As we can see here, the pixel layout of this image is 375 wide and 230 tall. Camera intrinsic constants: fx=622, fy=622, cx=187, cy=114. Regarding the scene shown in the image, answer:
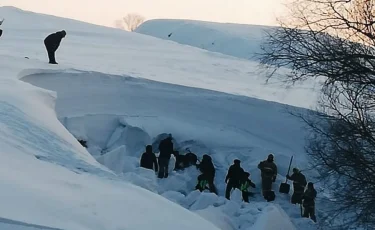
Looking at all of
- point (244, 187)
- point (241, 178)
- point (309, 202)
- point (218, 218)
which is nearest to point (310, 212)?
point (309, 202)

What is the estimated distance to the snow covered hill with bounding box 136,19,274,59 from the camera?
41.2 m

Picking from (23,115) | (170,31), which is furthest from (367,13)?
(170,31)

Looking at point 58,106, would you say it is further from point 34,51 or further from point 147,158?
point 34,51

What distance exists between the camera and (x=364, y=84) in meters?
9.27

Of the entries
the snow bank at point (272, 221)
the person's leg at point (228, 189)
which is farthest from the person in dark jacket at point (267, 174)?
the snow bank at point (272, 221)

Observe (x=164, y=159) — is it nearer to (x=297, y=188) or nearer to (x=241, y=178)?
(x=241, y=178)

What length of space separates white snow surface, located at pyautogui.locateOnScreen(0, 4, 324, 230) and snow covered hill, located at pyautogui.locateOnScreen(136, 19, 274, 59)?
12.3 meters

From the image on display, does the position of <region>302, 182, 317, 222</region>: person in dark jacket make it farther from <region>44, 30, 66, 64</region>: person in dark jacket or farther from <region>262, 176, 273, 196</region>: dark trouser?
<region>44, 30, 66, 64</region>: person in dark jacket

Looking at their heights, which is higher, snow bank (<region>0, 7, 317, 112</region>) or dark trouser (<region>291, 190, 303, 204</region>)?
snow bank (<region>0, 7, 317, 112</region>)

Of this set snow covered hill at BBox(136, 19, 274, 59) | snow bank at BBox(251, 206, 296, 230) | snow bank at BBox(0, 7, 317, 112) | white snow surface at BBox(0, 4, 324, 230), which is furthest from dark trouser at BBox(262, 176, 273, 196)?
snow covered hill at BBox(136, 19, 274, 59)

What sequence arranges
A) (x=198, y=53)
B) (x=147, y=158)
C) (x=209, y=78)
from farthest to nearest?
1. (x=198, y=53)
2. (x=209, y=78)
3. (x=147, y=158)

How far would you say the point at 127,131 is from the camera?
606 inches

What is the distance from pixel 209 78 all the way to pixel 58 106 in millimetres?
6394

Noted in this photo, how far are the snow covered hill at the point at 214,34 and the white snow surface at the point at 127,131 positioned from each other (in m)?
12.3
